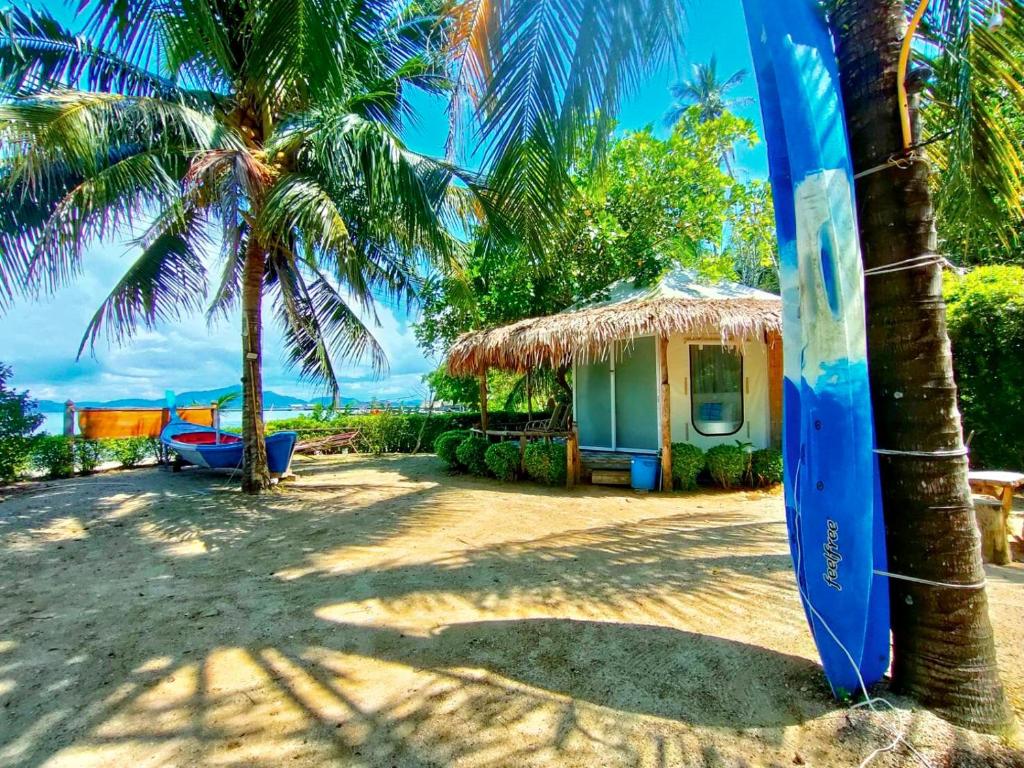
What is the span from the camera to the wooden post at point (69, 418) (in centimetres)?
1187

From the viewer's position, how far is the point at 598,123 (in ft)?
11.4

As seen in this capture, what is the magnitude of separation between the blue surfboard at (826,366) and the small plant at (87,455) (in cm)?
1322

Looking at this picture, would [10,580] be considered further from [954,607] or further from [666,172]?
[666,172]

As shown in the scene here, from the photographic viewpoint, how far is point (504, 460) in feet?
29.9

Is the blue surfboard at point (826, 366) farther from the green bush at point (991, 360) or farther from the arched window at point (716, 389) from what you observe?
the arched window at point (716, 389)

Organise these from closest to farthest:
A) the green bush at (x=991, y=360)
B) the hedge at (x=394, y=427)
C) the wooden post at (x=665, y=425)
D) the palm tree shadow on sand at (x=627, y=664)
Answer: the palm tree shadow on sand at (x=627, y=664)
the green bush at (x=991, y=360)
the wooden post at (x=665, y=425)
the hedge at (x=394, y=427)

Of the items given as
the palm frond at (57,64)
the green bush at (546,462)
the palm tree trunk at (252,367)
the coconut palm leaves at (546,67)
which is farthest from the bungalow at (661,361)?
the palm frond at (57,64)

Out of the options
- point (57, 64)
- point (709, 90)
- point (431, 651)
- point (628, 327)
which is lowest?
point (431, 651)

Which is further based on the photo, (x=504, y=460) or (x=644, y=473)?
(x=504, y=460)

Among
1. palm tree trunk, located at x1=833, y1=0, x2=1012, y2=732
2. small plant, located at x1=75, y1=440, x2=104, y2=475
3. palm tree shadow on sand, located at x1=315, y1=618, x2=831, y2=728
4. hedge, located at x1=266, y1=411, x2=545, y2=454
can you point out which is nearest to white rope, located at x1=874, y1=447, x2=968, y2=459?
palm tree trunk, located at x1=833, y1=0, x2=1012, y2=732

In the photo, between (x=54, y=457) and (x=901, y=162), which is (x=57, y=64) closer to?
(x=54, y=457)

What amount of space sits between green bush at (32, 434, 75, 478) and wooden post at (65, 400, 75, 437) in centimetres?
165

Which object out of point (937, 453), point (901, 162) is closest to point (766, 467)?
point (937, 453)

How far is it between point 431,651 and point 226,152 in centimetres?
548
